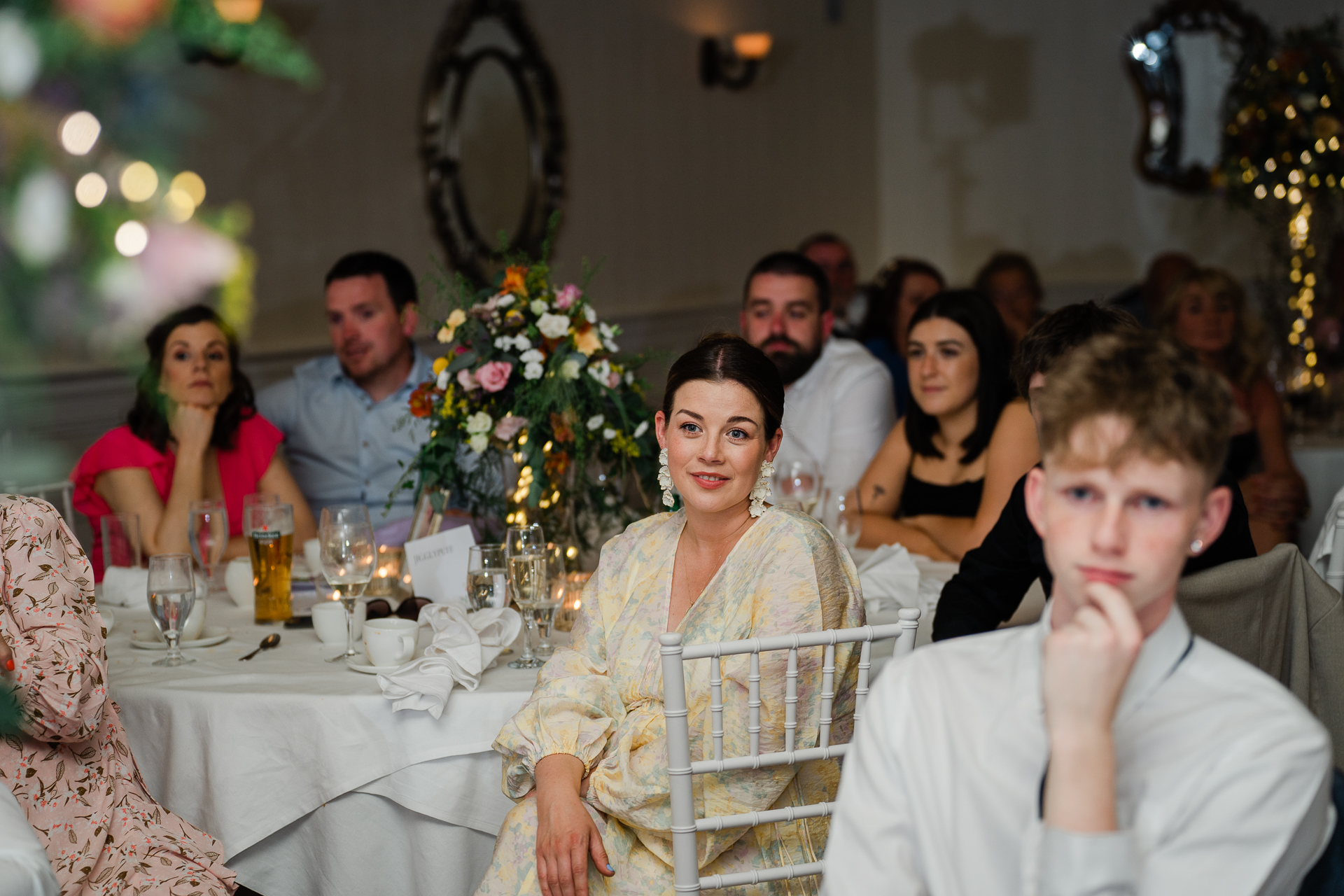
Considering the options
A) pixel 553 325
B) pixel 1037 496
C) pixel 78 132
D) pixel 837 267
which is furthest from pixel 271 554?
pixel 837 267

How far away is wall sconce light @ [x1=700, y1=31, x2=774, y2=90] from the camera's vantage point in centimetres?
645

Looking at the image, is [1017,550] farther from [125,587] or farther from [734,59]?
[734,59]

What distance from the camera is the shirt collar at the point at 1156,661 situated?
106 cm

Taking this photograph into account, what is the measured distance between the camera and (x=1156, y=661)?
106cm

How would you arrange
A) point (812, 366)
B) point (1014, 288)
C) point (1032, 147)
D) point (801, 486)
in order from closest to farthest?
point (801, 486), point (812, 366), point (1014, 288), point (1032, 147)

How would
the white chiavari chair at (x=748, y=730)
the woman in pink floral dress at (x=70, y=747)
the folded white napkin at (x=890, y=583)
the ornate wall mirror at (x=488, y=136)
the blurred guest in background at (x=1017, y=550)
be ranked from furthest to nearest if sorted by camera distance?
1. the ornate wall mirror at (x=488, y=136)
2. the folded white napkin at (x=890, y=583)
3. the blurred guest in background at (x=1017, y=550)
4. the woman in pink floral dress at (x=70, y=747)
5. the white chiavari chair at (x=748, y=730)

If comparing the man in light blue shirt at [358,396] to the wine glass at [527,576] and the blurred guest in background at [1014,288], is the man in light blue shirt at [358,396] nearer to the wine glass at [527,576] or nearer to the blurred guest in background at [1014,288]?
the wine glass at [527,576]

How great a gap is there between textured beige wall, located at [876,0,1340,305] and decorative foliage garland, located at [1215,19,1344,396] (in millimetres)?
2409

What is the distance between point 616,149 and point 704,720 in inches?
177

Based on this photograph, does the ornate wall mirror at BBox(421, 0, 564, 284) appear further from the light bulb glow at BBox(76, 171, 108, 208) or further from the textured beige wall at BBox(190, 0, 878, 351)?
the light bulb glow at BBox(76, 171, 108, 208)

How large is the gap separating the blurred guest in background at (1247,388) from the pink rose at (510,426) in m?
2.47

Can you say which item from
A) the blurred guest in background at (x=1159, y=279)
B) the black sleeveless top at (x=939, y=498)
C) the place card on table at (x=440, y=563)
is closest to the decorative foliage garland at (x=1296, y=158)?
the blurred guest in background at (x=1159, y=279)

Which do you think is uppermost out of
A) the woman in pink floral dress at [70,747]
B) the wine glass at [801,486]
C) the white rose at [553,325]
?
the white rose at [553,325]

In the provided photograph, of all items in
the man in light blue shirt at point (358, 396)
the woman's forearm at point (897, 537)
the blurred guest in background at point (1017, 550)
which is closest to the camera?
the blurred guest in background at point (1017, 550)
